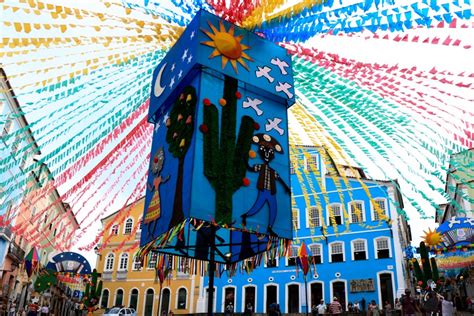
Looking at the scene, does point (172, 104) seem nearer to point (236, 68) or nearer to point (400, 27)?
point (236, 68)

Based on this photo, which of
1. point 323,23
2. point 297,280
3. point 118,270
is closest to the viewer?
point 323,23

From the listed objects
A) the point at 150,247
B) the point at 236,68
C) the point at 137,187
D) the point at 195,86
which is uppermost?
the point at 236,68

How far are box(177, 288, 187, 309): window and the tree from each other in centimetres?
2525

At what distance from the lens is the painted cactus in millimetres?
7004

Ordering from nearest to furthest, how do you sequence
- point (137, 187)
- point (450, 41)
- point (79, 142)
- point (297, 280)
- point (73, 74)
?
1. point (450, 41)
2. point (73, 74)
3. point (79, 142)
4. point (137, 187)
5. point (297, 280)

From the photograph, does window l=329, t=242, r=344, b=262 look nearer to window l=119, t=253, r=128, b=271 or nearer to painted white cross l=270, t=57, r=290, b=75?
window l=119, t=253, r=128, b=271

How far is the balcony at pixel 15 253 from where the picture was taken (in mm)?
25691

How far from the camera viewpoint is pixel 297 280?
2662 centimetres

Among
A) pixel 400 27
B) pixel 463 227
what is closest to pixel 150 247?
pixel 400 27

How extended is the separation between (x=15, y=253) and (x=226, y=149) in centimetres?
2396

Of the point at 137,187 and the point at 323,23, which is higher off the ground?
the point at 323,23

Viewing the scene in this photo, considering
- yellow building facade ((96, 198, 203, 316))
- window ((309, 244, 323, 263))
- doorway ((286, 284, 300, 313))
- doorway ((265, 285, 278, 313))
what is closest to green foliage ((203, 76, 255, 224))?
window ((309, 244, 323, 263))

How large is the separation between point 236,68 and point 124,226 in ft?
95.6

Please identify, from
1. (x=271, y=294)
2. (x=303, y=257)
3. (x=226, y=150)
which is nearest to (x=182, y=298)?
(x=271, y=294)
